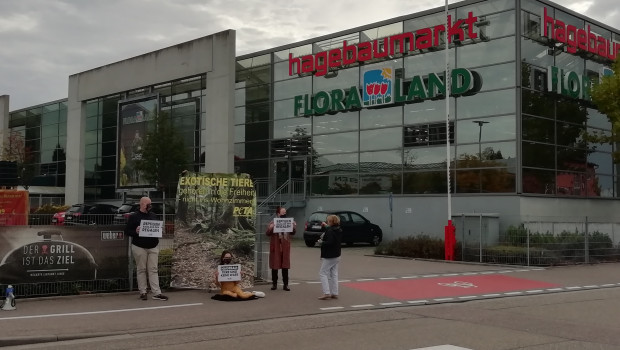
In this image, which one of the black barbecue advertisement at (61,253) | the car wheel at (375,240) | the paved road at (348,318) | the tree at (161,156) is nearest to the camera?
the paved road at (348,318)

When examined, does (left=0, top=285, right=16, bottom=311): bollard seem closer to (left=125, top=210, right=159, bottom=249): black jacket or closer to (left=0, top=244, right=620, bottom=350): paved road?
(left=0, top=244, right=620, bottom=350): paved road

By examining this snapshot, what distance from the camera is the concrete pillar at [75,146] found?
46062 millimetres

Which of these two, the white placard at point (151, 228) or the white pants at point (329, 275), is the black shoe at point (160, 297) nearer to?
the white placard at point (151, 228)

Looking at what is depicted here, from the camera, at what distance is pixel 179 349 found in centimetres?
802

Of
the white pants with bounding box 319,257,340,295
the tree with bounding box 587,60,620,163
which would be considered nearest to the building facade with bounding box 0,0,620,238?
the tree with bounding box 587,60,620,163

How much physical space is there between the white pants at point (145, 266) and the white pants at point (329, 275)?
10.3ft

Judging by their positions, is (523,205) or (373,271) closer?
(373,271)

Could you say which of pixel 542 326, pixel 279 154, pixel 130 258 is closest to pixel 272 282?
pixel 130 258

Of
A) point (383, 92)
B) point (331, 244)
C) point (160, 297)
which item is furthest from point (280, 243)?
point (383, 92)

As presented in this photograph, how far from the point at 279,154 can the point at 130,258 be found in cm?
2274

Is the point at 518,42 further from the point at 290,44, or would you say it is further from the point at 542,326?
the point at 542,326

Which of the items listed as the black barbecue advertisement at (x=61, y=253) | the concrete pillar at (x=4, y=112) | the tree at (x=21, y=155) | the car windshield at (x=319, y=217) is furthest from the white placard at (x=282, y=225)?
the concrete pillar at (x=4, y=112)

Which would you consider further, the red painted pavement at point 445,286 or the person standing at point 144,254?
the red painted pavement at point 445,286

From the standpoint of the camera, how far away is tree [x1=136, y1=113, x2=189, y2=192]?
121ft
